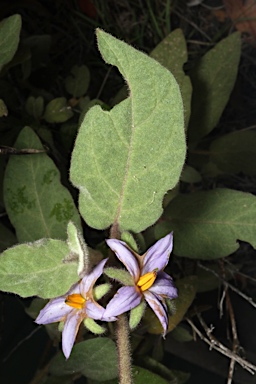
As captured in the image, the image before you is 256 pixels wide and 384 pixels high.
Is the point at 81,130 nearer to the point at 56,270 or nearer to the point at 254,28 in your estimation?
the point at 56,270

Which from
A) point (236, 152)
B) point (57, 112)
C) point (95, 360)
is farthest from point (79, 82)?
point (95, 360)

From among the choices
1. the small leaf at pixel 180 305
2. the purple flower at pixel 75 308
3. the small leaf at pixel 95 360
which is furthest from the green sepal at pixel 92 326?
the small leaf at pixel 180 305

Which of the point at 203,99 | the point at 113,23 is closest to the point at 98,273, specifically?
the point at 203,99

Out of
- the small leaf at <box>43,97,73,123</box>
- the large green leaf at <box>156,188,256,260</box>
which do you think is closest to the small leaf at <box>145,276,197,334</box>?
the large green leaf at <box>156,188,256,260</box>

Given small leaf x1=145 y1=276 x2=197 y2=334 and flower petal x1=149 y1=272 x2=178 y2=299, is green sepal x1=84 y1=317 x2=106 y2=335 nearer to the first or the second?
flower petal x1=149 y1=272 x2=178 y2=299

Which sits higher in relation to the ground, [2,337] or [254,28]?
[254,28]

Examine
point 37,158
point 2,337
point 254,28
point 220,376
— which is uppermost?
point 37,158
